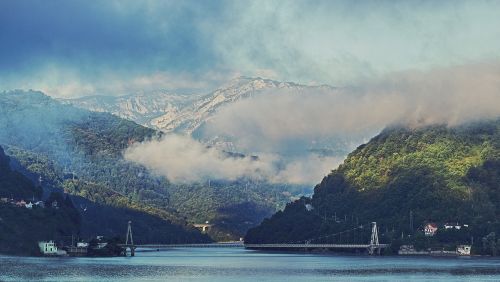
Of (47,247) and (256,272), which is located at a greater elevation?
(47,247)

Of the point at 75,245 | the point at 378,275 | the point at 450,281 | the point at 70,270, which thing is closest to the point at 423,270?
the point at 378,275

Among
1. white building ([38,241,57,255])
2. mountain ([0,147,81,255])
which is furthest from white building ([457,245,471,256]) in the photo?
white building ([38,241,57,255])

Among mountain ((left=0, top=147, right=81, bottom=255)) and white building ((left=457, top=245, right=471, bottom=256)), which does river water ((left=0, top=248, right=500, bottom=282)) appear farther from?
white building ((left=457, top=245, right=471, bottom=256))

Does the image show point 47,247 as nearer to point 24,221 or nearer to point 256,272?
point 24,221

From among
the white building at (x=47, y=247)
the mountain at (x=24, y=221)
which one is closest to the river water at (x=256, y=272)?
the mountain at (x=24, y=221)

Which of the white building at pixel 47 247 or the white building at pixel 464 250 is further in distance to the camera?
the white building at pixel 464 250

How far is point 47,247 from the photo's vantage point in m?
173

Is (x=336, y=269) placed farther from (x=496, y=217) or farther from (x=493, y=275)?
(x=496, y=217)

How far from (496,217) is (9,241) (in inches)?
3684

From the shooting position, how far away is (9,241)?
6363 inches


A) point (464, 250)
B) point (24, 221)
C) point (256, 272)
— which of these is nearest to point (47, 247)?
point (24, 221)

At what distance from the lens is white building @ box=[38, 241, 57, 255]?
17150 centimetres

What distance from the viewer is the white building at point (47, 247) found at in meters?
172

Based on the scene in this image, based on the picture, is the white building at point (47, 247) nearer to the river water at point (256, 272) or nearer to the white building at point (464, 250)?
the river water at point (256, 272)
